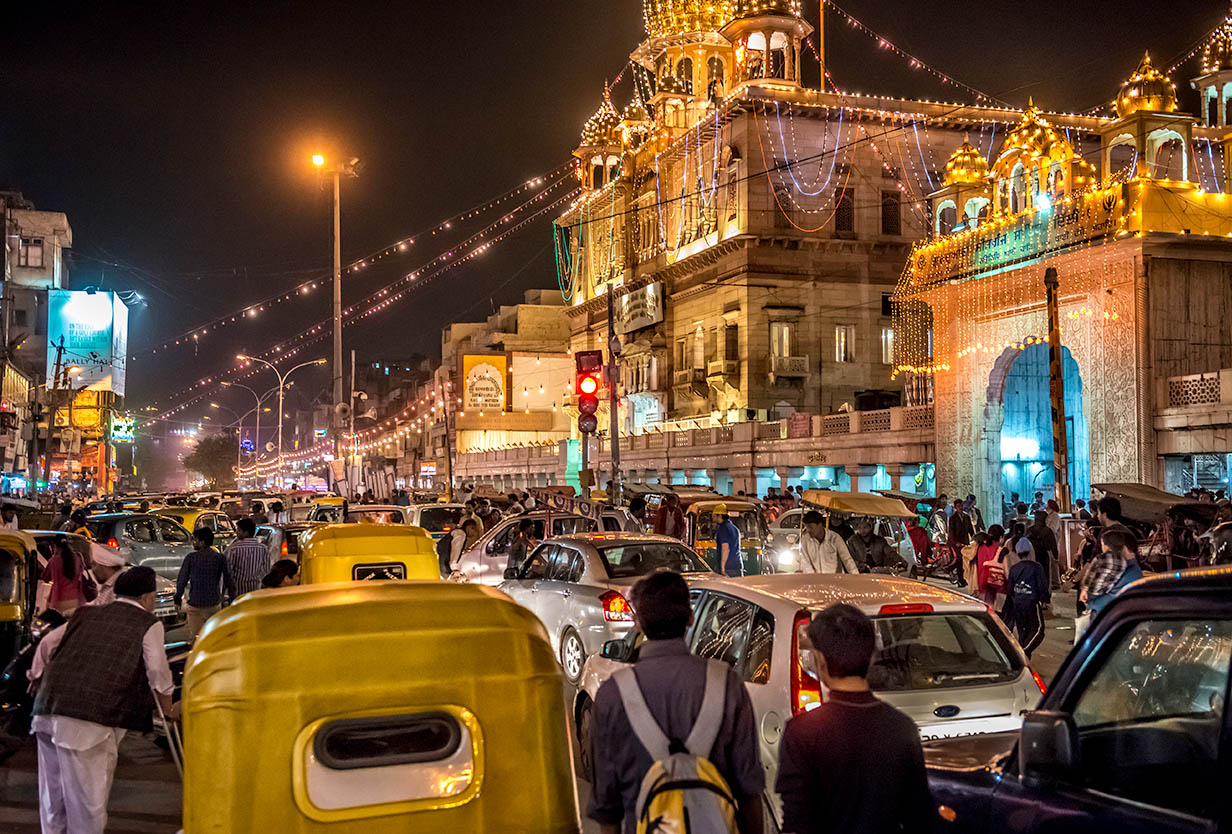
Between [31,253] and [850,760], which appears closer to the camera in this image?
[850,760]

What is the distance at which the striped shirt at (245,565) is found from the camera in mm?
12125

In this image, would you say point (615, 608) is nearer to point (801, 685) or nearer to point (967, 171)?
point (801, 685)

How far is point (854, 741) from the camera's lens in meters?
3.38

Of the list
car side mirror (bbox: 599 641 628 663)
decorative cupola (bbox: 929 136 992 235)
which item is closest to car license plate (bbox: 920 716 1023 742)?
car side mirror (bbox: 599 641 628 663)

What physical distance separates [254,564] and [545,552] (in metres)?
3.24

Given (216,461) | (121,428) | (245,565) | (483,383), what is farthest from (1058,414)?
(216,461)

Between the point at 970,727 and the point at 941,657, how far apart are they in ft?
1.98

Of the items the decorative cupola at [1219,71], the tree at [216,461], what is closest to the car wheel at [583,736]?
the decorative cupola at [1219,71]

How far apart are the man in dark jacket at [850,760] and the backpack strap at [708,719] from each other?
0.25 m

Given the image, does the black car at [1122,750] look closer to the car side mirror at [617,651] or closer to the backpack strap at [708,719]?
the backpack strap at [708,719]

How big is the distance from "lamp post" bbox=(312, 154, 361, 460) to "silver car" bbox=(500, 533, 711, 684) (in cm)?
2043

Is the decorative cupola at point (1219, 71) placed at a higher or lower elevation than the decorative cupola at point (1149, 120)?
higher

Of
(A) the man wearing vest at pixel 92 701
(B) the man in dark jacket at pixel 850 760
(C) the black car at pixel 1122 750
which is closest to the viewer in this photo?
(C) the black car at pixel 1122 750

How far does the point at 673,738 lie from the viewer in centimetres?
363
